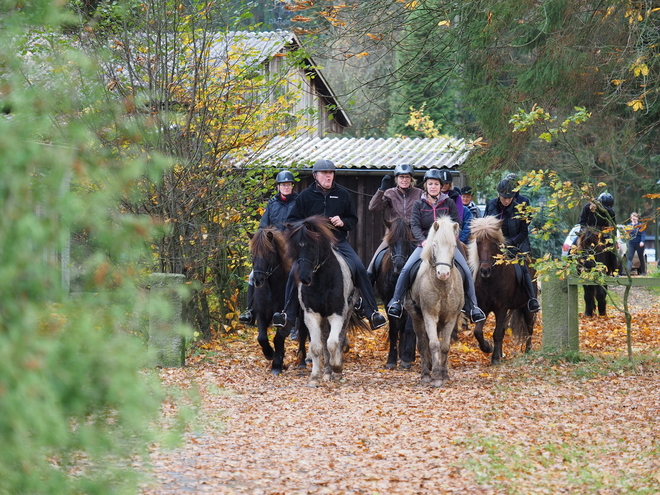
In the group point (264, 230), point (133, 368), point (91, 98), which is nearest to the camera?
point (133, 368)

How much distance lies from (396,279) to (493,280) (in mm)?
1388

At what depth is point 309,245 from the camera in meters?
10.2

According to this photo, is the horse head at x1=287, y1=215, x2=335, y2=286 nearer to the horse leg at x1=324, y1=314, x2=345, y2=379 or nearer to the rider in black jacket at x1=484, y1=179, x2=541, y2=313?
the horse leg at x1=324, y1=314, x2=345, y2=379

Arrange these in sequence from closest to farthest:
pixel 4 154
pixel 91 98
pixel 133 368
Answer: pixel 4 154 < pixel 133 368 < pixel 91 98

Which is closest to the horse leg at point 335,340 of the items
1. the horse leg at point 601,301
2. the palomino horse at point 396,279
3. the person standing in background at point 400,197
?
the palomino horse at point 396,279

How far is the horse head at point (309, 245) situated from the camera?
10.1 meters

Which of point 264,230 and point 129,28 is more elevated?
point 129,28

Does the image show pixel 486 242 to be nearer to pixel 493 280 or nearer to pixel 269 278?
pixel 493 280

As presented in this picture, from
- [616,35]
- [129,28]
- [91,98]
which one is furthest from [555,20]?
[91,98]

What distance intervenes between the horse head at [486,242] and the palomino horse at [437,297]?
1.46m

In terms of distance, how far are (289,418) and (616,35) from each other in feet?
26.9

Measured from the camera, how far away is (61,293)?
3266 mm

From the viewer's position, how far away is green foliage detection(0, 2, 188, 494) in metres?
3.01

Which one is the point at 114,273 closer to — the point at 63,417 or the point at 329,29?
the point at 63,417
